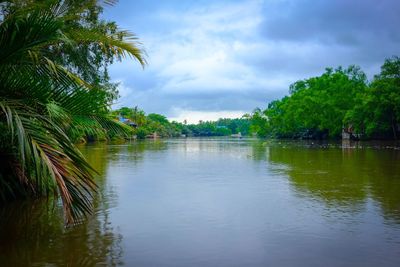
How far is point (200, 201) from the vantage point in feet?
36.0

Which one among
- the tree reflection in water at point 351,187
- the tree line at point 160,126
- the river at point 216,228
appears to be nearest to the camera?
the river at point 216,228

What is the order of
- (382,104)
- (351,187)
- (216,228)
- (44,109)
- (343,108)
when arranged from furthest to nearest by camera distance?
(343,108) < (382,104) < (351,187) < (216,228) < (44,109)

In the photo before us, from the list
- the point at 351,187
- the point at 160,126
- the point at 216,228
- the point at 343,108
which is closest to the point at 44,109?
the point at 216,228

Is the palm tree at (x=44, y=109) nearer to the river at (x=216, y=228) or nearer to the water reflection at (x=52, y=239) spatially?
the water reflection at (x=52, y=239)

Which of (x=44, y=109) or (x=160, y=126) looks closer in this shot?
(x=44, y=109)

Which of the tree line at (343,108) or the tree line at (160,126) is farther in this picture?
the tree line at (160,126)

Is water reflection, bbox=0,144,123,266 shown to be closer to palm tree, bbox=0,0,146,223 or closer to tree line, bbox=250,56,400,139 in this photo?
palm tree, bbox=0,0,146,223

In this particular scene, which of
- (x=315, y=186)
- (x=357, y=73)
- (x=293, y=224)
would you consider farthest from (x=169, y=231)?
(x=357, y=73)

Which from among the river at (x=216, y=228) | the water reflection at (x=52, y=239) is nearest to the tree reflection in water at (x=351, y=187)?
the river at (x=216, y=228)

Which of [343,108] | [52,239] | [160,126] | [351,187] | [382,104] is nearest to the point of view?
[52,239]

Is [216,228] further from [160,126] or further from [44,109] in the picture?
[160,126]

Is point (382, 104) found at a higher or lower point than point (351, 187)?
higher

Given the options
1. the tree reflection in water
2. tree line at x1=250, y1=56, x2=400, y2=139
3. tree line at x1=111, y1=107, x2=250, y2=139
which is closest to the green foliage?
tree line at x1=250, y1=56, x2=400, y2=139

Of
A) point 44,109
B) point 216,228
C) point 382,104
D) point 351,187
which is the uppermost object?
point 382,104
